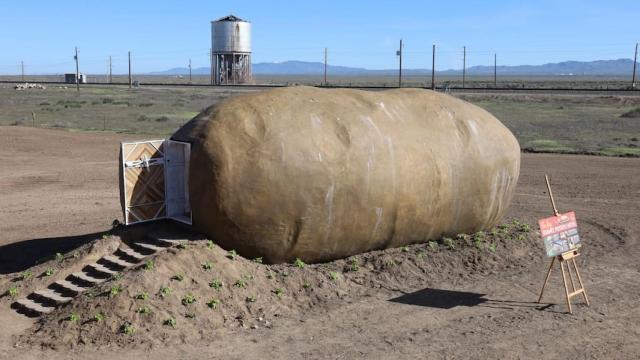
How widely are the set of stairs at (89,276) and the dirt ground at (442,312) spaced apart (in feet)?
1.07

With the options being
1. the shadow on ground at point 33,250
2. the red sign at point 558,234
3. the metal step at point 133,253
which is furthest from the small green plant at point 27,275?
the red sign at point 558,234

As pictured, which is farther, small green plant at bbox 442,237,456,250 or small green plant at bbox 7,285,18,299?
small green plant at bbox 442,237,456,250

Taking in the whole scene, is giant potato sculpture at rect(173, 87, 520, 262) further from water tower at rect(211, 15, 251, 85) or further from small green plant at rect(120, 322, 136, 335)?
water tower at rect(211, 15, 251, 85)

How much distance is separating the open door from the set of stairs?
689 mm

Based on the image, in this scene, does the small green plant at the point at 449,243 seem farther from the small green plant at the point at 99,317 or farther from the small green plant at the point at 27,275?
the small green plant at the point at 27,275

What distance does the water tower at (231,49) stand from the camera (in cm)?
8969

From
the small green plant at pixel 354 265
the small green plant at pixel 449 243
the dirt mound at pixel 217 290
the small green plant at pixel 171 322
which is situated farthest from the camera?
the small green plant at pixel 449 243

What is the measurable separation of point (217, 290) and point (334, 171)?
10.5ft

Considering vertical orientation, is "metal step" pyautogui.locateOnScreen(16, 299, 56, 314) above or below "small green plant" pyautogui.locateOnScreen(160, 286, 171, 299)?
below

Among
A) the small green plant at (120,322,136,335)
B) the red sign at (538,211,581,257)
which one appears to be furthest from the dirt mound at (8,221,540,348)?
the red sign at (538,211,581,257)

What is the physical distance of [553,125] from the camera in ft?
140

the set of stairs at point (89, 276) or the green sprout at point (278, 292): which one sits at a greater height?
the set of stairs at point (89, 276)

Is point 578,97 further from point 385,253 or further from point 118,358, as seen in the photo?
point 118,358

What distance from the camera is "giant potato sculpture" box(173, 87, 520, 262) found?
12.8 metres
